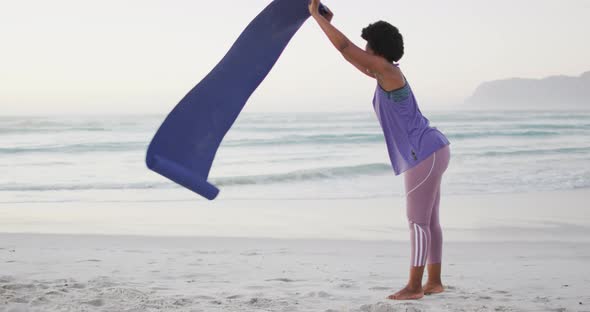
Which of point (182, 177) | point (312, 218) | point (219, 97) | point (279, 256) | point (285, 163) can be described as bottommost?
point (285, 163)

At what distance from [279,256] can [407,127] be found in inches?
87.9

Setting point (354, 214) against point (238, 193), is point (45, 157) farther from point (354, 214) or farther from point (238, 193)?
point (354, 214)

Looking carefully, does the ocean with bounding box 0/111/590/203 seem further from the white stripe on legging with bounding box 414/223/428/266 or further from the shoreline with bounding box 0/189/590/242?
the white stripe on legging with bounding box 414/223/428/266

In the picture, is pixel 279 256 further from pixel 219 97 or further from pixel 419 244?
pixel 219 97

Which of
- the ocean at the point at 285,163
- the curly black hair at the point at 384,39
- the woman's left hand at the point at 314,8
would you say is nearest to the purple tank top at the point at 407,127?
the curly black hair at the point at 384,39

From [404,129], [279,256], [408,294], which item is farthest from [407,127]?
[279,256]

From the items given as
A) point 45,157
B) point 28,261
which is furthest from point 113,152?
point 28,261

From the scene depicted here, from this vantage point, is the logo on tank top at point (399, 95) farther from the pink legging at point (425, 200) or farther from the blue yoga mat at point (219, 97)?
the blue yoga mat at point (219, 97)

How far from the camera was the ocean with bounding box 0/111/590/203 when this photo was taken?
1072 cm

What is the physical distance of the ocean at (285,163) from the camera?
10.7 metres

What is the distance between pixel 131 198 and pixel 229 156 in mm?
8341

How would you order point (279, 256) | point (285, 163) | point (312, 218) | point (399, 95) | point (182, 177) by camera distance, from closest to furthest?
point (182, 177) → point (399, 95) → point (279, 256) → point (312, 218) → point (285, 163)

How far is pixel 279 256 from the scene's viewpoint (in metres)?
5.56

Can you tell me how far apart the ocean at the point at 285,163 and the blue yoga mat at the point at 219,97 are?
610 centimetres
